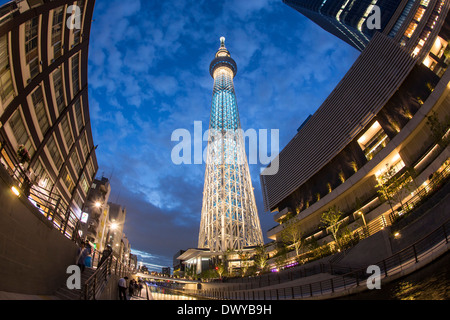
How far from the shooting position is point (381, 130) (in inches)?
1548

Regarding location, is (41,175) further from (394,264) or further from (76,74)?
(394,264)

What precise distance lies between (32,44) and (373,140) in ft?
152

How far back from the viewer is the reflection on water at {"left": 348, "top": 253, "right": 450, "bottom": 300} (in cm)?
888

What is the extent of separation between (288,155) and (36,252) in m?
60.1

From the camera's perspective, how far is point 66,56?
70.8ft

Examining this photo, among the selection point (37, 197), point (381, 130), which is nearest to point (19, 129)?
point (37, 197)

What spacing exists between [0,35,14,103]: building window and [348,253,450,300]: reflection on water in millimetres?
24633

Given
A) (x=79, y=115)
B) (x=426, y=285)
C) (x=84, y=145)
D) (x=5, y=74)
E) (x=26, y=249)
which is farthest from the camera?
(x=84, y=145)

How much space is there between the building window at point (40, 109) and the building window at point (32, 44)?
5.11ft

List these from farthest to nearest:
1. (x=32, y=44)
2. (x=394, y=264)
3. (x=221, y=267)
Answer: (x=221, y=267)
(x=32, y=44)
(x=394, y=264)

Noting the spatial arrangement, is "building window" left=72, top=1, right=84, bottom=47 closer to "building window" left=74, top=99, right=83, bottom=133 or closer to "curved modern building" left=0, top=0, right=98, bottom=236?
"curved modern building" left=0, top=0, right=98, bottom=236

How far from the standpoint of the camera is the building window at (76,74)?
80.4 ft

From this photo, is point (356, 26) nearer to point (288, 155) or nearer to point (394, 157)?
point (288, 155)

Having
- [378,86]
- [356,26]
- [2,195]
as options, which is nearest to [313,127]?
[378,86]
